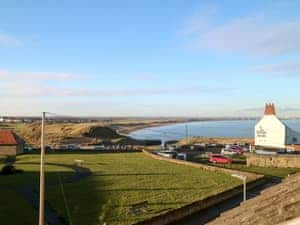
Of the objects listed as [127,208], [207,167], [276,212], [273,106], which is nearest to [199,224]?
[127,208]

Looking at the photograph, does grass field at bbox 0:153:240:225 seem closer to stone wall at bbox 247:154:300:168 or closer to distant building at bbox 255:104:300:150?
stone wall at bbox 247:154:300:168

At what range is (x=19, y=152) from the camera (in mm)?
71812

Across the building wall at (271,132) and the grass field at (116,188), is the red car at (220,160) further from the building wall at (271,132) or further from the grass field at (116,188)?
the building wall at (271,132)

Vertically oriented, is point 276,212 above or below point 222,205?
above

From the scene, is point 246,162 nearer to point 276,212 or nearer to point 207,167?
point 207,167

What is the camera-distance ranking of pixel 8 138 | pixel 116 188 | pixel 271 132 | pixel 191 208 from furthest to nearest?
pixel 8 138, pixel 271 132, pixel 116 188, pixel 191 208

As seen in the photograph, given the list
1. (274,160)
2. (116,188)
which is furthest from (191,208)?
(274,160)

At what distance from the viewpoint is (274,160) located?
56.8 metres

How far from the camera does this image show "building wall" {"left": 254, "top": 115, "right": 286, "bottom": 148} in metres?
67.8

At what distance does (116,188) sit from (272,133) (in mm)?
38945

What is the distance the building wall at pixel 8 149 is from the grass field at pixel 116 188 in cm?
1514

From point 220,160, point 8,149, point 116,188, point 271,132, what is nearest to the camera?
point 116,188

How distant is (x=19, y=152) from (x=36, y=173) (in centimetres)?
2645

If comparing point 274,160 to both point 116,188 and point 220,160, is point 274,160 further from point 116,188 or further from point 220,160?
point 116,188
